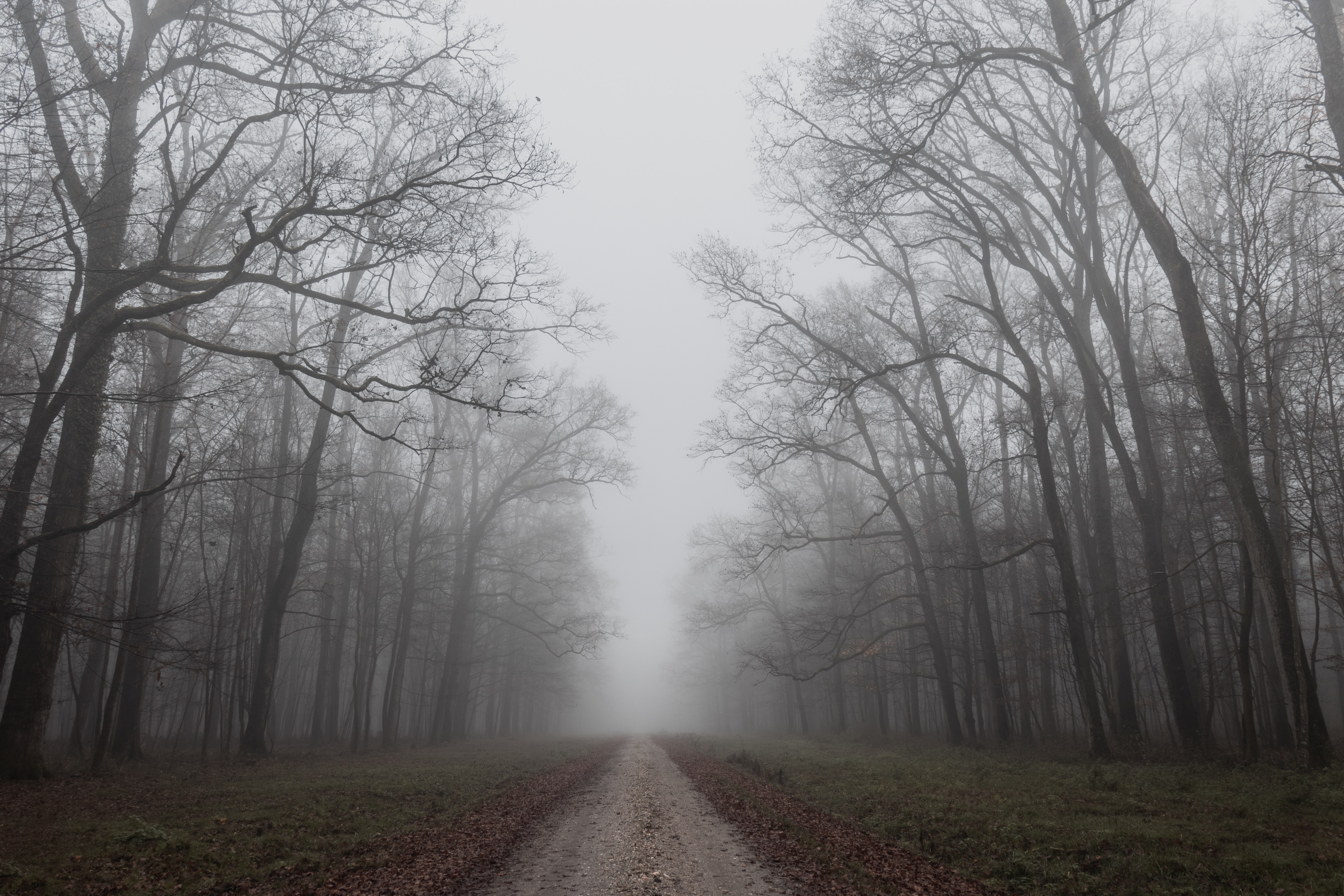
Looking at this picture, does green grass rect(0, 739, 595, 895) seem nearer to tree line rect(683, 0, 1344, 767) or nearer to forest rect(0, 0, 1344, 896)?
forest rect(0, 0, 1344, 896)

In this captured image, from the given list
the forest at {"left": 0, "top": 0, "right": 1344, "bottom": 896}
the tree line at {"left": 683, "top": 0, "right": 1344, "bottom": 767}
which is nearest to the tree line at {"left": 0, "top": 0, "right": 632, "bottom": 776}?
the forest at {"left": 0, "top": 0, "right": 1344, "bottom": 896}

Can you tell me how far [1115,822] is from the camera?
730 centimetres

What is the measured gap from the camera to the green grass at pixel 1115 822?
574 cm

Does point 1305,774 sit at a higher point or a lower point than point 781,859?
higher

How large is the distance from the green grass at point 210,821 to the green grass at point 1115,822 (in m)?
6.27

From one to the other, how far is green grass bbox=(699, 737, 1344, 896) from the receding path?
80.3 inches

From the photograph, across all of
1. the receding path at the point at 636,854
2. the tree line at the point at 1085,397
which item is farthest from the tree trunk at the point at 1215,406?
the receding path at the point at 636,854

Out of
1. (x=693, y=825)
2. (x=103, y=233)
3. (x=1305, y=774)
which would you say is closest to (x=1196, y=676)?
(x=1305, y=774)

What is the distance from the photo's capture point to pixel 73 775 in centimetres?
1143

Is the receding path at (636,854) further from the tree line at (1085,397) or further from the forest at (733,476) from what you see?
the tree line at (1085,397)

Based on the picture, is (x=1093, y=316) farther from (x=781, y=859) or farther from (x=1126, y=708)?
(x=781, y=859)

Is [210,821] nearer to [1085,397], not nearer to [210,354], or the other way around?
[210,354]

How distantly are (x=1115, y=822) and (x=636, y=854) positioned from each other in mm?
5282

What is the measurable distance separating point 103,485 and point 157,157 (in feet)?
16.3
